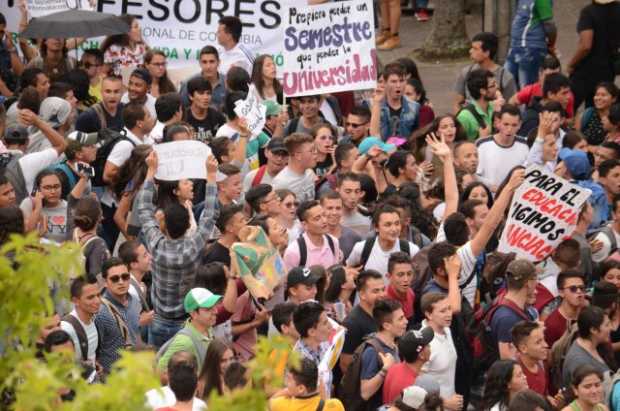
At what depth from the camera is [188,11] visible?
1728 cm

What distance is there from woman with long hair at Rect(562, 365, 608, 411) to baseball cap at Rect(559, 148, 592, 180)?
11.2ft

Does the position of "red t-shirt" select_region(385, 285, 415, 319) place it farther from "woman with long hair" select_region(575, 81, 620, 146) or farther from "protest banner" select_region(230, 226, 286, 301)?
"woman with long hair" select_region(575, 81, 620, 146)

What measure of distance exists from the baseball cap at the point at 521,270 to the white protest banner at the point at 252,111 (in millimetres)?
3590

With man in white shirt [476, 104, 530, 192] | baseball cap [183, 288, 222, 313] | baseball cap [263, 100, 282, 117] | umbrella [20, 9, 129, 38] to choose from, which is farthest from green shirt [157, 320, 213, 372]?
umbrella [20, 9, 129, 38]

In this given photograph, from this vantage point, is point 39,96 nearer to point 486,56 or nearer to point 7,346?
point 486,56

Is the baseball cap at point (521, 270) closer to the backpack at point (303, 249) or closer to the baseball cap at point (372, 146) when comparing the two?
the backpack at point (303, 249)

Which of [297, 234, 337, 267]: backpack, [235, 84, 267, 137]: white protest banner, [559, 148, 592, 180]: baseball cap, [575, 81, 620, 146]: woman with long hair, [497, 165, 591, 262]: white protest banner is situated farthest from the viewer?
[575, 81, 620, 146]: woman with long hair

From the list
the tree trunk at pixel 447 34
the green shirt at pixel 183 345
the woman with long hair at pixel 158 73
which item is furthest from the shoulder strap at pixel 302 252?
the tree trunk at pixel 447 34

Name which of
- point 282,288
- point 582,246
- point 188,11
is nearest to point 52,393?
point 282,288

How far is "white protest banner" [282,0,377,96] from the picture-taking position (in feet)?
48.5

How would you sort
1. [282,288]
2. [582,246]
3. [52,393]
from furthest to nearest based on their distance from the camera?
[582,246] → [282,288] → [52,393]

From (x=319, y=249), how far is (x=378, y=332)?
1.30m

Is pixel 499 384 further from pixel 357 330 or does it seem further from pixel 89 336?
pixel 89 336

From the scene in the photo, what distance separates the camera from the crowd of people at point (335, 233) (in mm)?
9344
